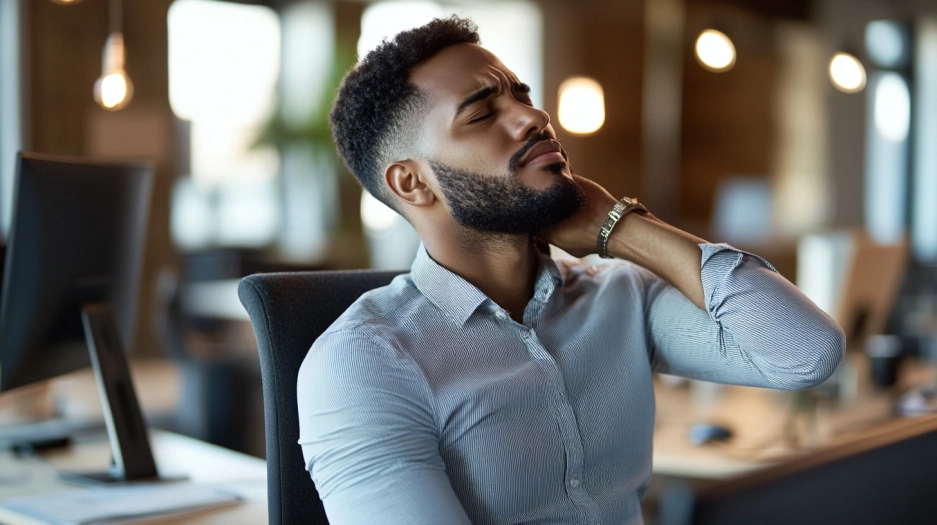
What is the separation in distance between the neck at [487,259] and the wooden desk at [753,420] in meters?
0.79

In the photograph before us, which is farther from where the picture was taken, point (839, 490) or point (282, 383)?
point (282, 383)

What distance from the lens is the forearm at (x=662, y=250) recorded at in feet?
4.52

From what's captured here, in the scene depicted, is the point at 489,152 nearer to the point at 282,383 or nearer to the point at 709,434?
the point at 282,383

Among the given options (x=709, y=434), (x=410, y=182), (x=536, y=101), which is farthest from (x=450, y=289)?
(x=536, y=101)

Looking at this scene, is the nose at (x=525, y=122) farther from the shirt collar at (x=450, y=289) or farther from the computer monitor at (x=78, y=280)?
the computer monitor at (x=78, y=280)

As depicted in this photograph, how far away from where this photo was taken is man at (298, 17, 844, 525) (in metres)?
1.14

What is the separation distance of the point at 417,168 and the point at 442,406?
408 mm

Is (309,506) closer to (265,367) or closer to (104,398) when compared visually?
(265,367)

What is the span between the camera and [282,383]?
51.8 inches

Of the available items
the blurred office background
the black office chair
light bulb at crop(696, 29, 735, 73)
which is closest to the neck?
the black office chair

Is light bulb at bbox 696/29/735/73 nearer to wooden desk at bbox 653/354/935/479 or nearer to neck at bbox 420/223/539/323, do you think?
wooden desk at bbox 653/354/935/479

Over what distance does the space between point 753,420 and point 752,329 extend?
142 centimetres

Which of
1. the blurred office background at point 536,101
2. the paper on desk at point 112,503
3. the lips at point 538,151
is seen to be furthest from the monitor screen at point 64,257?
the blurred office background at point 536,101

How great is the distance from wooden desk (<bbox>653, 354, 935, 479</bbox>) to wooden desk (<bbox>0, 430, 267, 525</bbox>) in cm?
89
